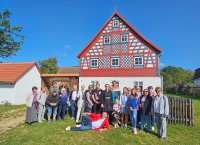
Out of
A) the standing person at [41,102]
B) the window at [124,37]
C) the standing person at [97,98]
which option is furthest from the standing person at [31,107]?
the window at [124,37]

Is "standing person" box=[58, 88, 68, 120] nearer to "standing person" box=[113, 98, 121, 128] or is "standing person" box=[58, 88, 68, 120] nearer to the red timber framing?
"standing person" box=[113, 98, 121, 128]

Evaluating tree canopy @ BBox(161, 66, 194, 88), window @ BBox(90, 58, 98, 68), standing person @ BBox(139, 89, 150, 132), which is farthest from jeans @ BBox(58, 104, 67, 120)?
tree canopy @ BBox(161, 66, 194, 88)

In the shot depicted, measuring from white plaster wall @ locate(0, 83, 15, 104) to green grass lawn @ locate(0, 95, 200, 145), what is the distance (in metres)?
12.7

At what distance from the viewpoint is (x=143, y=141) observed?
7609 mm

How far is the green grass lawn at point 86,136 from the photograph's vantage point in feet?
24.3

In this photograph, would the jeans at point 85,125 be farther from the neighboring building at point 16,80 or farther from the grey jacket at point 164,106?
the neighboring building at point 16,80

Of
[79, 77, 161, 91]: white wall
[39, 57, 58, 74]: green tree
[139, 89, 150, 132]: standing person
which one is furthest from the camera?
[39, 57, 58, 74]: green tree

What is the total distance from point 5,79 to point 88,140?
16.5 metres

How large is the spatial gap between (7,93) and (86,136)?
15905 millimetres

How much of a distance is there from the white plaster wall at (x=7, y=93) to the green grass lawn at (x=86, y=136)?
12.7 meters

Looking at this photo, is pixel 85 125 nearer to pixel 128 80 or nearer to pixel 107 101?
pixel 107 101

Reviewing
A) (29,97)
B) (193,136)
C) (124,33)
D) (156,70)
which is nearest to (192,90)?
(156,70)

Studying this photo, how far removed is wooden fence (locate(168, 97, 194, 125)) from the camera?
32.8 ft

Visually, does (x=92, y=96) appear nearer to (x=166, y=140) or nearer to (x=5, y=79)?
(x=166, y=140)
